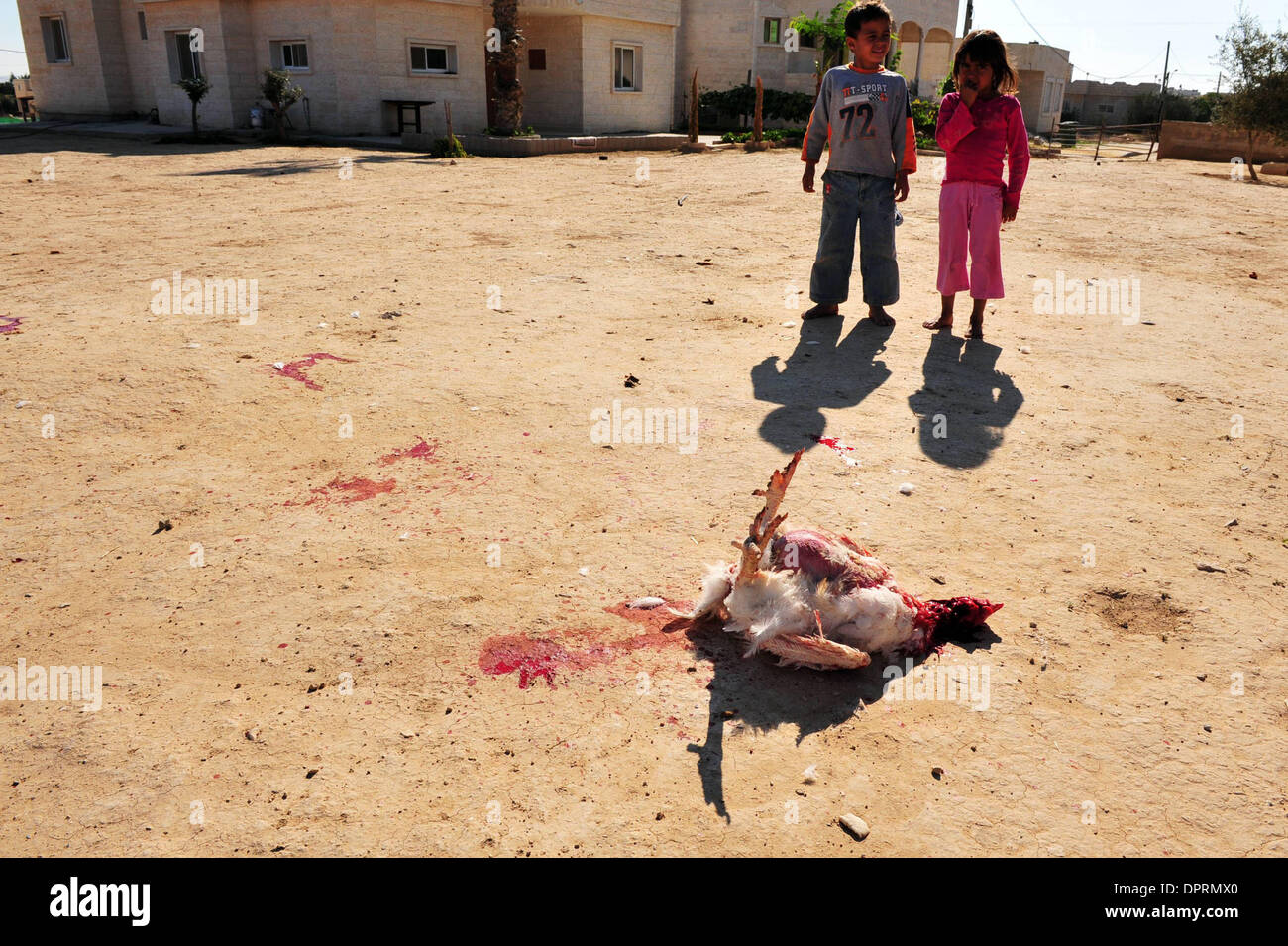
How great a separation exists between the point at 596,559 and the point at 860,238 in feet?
11.3

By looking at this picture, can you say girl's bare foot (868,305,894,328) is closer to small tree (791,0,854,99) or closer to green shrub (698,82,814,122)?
small tree (791,0,854,99)

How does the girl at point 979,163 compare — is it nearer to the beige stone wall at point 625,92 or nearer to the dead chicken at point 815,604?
Answer: the dead chicken at point 815,604

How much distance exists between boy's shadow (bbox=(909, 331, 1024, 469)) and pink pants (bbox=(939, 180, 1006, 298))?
0.35 m

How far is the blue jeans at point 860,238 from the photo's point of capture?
5715 millimetres

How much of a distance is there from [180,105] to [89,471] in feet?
65.0

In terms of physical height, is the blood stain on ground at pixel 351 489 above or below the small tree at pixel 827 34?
below

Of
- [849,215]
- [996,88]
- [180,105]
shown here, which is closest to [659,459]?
[849,215]

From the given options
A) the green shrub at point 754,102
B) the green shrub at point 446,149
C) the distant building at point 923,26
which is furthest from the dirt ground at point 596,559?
the distant building at point 923,26

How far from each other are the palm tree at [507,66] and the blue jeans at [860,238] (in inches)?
491

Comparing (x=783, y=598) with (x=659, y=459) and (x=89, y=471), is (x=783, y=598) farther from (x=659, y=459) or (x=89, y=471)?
(x=89, y=471)

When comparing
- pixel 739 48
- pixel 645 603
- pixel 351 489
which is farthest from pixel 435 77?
pixel 645 603

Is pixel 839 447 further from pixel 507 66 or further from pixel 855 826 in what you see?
pixel 507 66
